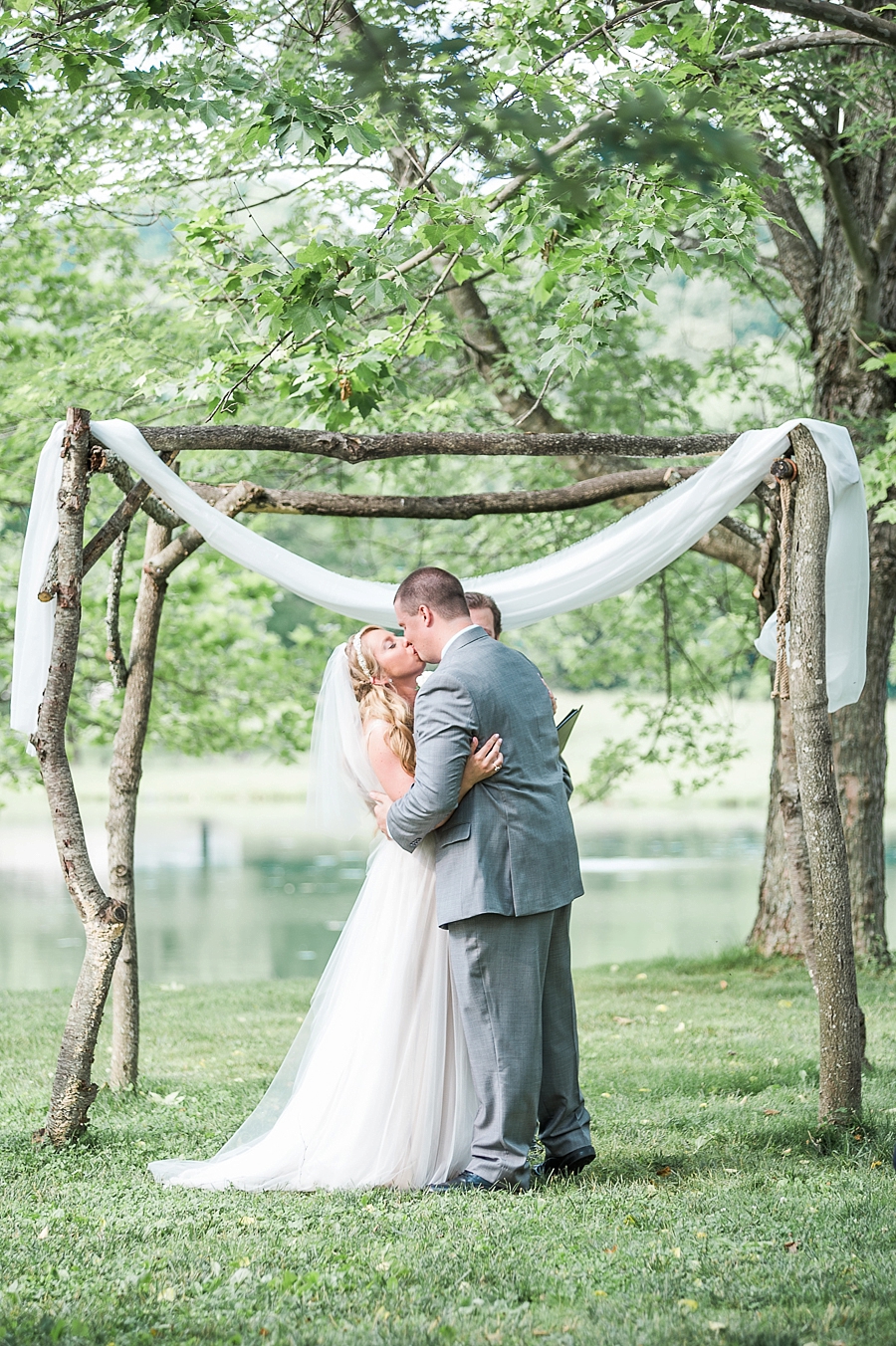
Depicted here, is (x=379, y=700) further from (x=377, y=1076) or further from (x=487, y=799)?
(x=377, y=1076)

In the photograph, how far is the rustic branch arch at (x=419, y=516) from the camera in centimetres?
480

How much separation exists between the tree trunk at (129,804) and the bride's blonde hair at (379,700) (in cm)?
165

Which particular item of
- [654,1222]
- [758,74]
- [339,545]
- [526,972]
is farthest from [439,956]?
[339,545]

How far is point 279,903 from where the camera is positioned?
62.4 feet

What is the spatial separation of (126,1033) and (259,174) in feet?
19.9

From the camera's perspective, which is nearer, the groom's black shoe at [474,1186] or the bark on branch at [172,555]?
the groom's black shoe at [474,1186]

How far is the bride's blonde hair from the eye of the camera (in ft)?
15.2

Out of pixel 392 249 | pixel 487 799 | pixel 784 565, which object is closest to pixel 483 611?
pixel 487 799

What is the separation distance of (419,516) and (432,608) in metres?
1.32

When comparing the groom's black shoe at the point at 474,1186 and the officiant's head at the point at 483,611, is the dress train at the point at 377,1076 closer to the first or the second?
the groom's black shoe at the point at 474,1186

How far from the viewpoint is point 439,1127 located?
14.5 feet

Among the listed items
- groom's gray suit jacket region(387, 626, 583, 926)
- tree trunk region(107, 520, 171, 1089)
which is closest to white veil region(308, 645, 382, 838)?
groom's gray suit jacket region(387, 626, 583, 926)

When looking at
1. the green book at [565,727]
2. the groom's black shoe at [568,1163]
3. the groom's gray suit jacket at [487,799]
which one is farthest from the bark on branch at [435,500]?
the groom's black shoe at [568,1163]

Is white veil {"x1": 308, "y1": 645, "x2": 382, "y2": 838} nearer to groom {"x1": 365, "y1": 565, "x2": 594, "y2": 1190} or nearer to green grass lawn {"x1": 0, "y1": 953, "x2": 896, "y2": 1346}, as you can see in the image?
groom {"x1": 365, "y1": 565, "x2": 594, "y2": 1190}
